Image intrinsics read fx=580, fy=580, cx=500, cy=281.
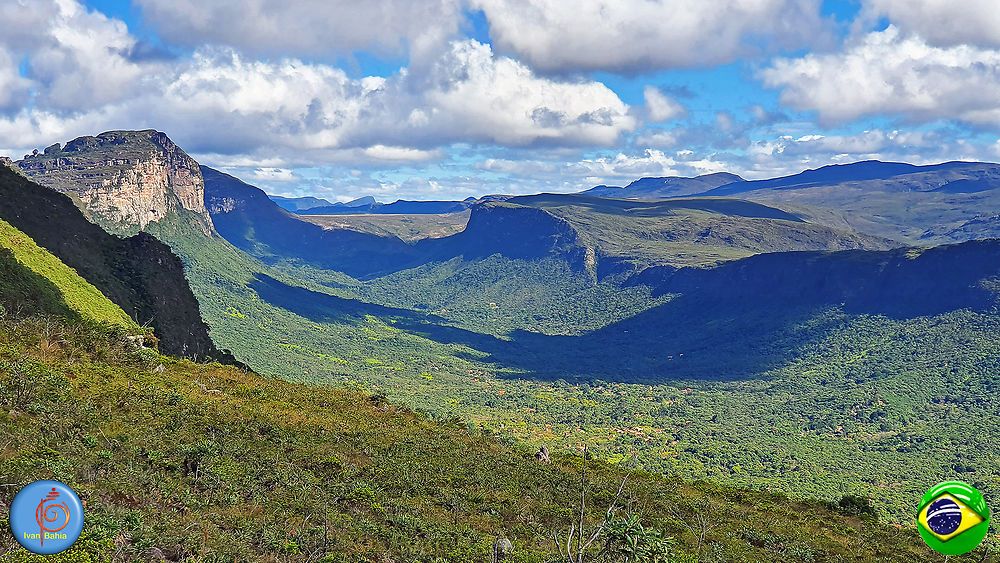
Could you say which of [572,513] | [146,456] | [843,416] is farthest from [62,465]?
[843,416]

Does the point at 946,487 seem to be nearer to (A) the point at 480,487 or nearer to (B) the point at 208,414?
(A) the point at 480,487

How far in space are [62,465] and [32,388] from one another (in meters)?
7.52

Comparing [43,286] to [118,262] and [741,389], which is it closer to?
[118,262]

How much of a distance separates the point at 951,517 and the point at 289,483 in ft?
71.7

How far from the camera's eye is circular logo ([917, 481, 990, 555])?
534 cm

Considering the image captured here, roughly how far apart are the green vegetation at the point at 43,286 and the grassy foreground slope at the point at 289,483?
7283 mm

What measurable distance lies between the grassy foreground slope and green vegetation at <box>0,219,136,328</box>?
728cm

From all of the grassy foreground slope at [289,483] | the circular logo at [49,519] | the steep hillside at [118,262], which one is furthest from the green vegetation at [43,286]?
the circular logo at [49,519]

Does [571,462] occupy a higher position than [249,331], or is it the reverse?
[571,462]

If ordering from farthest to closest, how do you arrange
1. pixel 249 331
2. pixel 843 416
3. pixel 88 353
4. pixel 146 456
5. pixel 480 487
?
pixel 249 331, pixel 843 416, pixel 88 353, pixel 480 487, pixel 146 456

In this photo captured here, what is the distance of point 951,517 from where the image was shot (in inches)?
217

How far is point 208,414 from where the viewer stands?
27.9m

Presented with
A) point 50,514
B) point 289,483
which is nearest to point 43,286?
point 289,483

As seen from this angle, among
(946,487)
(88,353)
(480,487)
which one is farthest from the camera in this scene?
(88,353)
